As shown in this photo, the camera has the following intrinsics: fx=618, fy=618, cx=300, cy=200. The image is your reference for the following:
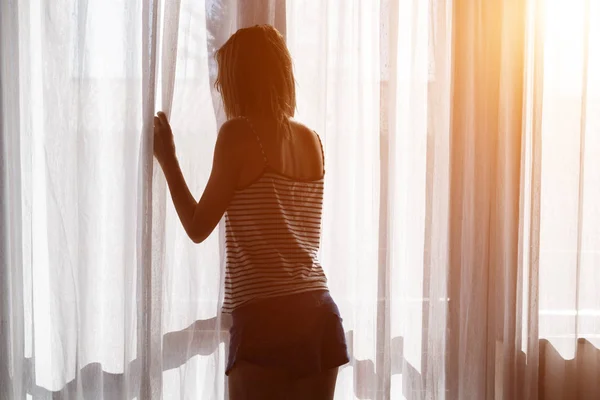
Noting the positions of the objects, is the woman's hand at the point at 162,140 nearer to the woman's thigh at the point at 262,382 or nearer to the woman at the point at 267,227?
the woman at the point at 267,227

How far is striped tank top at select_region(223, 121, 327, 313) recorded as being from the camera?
47.0 inches

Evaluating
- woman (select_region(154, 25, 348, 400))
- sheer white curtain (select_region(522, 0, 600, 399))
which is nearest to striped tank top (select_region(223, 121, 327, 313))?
woman (select_region(154, 25, 348, 400))

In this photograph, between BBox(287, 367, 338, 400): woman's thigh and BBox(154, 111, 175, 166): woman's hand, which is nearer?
BBox(287, 367, 338, 400): woman's thigh

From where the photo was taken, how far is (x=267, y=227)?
1.20 metres

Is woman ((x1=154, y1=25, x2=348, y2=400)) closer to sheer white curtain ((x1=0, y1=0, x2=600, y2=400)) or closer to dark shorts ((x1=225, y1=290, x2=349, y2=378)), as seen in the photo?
dark shorts ((x1=225, y1=290, x2=349, y2=378))

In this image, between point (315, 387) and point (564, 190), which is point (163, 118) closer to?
point (315, 387)

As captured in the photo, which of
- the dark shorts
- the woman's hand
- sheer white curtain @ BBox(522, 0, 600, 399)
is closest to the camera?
the dark shorts

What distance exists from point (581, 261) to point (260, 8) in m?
1.08

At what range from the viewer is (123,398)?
4.98 feet

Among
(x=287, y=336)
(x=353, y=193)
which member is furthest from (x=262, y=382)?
(x=353, y=193)

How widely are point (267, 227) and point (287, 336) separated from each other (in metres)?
0.21

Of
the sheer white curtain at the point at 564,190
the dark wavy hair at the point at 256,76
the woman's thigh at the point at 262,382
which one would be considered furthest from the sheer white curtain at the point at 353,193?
the woman's thigh at the point at 262,382

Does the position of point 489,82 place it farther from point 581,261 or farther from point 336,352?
point 336,352

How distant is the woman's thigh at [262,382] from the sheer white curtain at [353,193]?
13.8 inches
